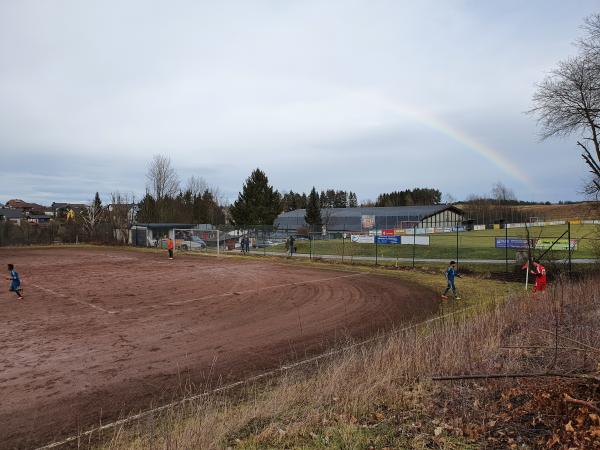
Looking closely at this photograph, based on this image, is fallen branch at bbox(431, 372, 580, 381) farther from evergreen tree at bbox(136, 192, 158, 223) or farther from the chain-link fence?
evergreen tree at bbox(136, 192, 158, 223)

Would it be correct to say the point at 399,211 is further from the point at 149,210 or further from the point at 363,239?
the point at 149,210

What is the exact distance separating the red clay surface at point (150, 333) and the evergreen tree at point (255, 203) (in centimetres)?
4880

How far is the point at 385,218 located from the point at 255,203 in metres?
23.8

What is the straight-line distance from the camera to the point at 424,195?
560 feet

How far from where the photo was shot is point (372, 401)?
617 centimetres

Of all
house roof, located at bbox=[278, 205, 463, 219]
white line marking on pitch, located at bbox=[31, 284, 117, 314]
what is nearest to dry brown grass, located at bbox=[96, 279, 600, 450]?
white line marking on pitch, located at bbox=[31, 284, 117, 314]

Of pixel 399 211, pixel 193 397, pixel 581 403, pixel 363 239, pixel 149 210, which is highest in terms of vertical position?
pixel 149 210

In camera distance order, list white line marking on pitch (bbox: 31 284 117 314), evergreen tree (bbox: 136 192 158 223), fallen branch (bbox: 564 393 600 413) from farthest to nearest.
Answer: evergreen tree (bbox: 136 192 158 223) < white line marking on pitch (bbox: 31 284 117 314) < fallen branch (bbox: 564 393 600 413)

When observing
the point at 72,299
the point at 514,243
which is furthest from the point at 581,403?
the point at 514,243

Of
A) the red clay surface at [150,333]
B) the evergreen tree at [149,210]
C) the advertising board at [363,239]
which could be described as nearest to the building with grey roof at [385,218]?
the evergreen tree at [149,210]

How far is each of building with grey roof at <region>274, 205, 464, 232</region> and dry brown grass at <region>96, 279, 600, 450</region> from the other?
61.8m

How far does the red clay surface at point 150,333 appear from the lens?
784 cm

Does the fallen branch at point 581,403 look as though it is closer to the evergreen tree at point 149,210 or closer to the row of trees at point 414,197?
the evergreen tree at point 149,210

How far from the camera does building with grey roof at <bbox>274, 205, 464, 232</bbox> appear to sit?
75.3 metres
